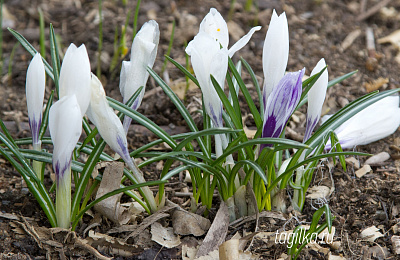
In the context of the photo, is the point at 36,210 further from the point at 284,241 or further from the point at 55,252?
the point at 284,241

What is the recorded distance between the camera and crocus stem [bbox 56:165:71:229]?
175 centimetres

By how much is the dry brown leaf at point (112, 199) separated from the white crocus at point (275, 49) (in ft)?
2.07

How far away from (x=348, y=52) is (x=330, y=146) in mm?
1692

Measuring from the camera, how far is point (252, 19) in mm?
3727

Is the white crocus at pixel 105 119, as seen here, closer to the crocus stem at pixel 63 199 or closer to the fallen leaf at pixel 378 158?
the crocus stem at pixel 63 199

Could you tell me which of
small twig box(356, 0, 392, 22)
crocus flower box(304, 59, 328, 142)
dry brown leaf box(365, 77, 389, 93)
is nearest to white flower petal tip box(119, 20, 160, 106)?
crocus flower box(304, 59, 328, 142)

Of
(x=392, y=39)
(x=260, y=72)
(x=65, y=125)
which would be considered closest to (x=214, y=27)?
(x=65, y=125)

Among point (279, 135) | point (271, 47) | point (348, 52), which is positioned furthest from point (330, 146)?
point (348, 52)

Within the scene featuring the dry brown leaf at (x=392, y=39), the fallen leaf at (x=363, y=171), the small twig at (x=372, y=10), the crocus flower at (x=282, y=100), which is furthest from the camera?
the small twig at (x=372, y=10)

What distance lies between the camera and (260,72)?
321 centimetres

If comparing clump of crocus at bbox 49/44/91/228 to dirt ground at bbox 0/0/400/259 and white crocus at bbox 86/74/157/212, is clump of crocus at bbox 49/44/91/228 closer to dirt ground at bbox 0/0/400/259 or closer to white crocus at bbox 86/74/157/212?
white crocus at bbox 86/74/157/212

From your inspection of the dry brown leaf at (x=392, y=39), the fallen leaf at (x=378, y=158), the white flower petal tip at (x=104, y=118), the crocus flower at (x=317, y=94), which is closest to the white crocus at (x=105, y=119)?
the white flower petal tip at (x=104, y=118)

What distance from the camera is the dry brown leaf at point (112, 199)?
1872 millimetres

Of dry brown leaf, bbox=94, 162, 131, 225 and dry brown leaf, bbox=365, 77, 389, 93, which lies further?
dry brown leaf, bbox=365, 77, 389, 93
